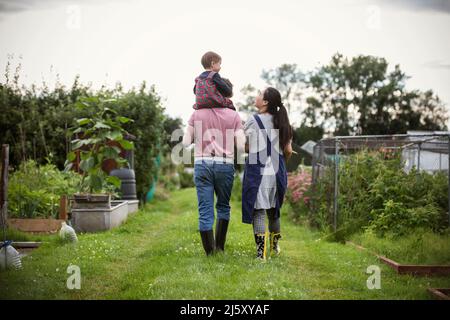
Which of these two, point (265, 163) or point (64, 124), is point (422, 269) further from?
point (64, 124)

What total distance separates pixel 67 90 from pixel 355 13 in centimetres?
1061

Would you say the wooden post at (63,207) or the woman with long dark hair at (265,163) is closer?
the woman with long dark hair at (265,163)

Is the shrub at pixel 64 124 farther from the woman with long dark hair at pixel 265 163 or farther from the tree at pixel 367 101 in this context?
the tree at pixel 367 101

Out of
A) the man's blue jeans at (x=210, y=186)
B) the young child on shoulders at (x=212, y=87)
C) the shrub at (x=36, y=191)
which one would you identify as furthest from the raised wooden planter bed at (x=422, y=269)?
the shrub at (x=36, y=191)

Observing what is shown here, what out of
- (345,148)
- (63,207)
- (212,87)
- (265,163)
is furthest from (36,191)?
(345,148)

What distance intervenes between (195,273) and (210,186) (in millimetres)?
1154

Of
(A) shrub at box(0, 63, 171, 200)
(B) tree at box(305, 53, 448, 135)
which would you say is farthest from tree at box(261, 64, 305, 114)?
(A) shrub at box(0, 63, 171, 200)

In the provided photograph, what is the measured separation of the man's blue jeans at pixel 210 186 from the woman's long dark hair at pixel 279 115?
0.66 metres

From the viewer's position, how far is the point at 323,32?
742 centimetres

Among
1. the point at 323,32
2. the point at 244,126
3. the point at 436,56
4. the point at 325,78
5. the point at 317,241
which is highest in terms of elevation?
the point at 325,78

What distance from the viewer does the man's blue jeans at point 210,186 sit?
5.18m
